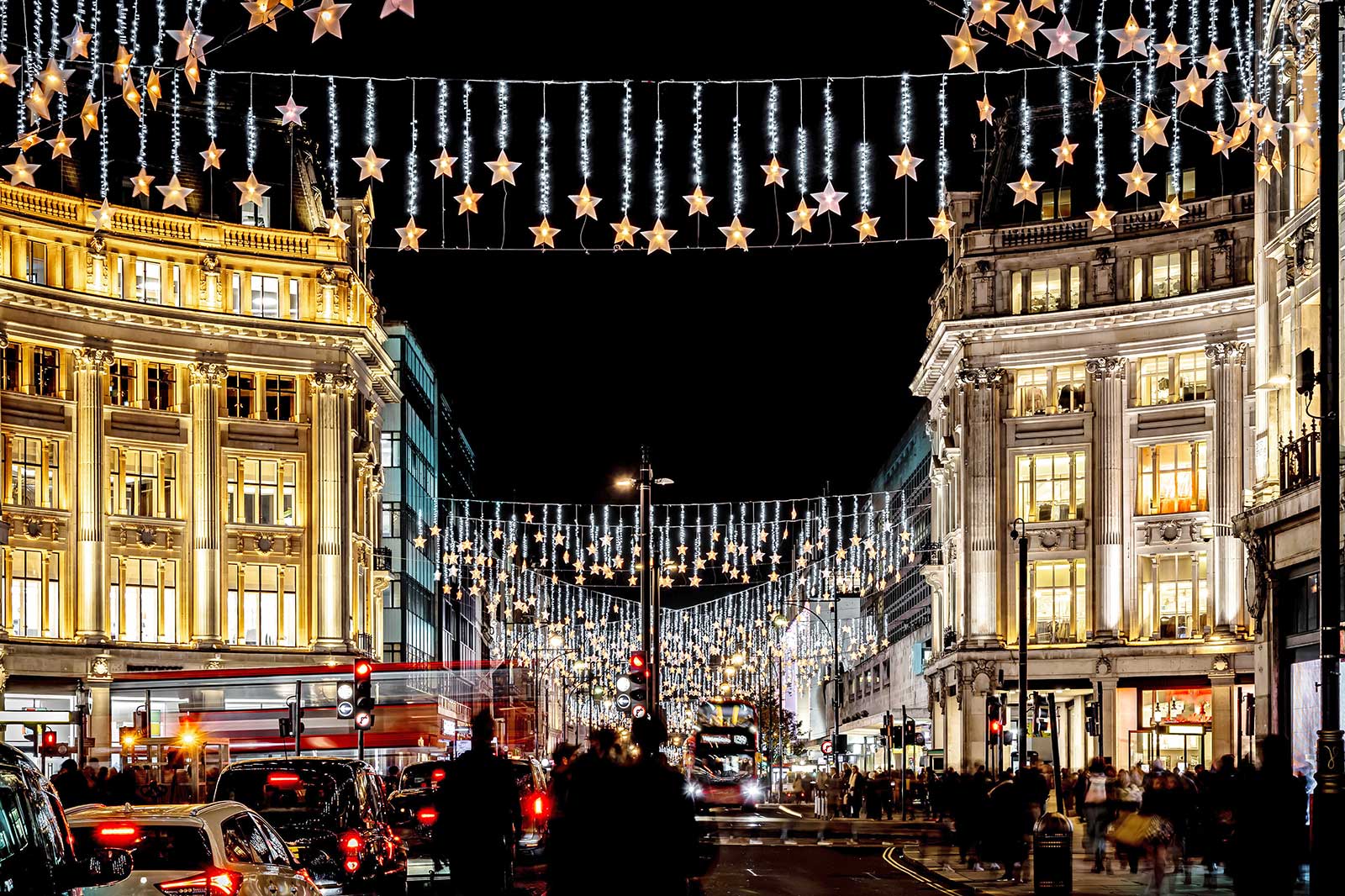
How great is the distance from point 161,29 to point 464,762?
1169 cm

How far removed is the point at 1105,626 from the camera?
7181 centimetres

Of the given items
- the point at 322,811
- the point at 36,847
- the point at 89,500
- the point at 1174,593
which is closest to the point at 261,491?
the point at 89,500

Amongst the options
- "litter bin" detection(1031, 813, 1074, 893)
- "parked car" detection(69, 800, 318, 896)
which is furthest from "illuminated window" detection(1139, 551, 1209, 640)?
"parked car" detection(69, 800, 318, 896)

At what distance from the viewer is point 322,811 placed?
22.3 meters

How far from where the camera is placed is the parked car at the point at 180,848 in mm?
14047

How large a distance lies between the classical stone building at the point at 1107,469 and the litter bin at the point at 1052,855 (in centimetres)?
4334

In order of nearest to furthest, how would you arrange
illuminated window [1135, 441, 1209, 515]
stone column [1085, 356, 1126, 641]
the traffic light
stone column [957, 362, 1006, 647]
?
the traffic light, illuminated window [1135, 441, 1209, 515], stone column [1085, 356, 1126, 641], stone column [957, 362, 1006, 647]

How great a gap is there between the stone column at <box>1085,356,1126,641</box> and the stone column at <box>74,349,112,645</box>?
34.2 metres

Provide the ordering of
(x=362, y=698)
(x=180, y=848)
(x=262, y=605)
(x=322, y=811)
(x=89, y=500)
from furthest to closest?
(x=262, y=605), (x=89, y=500), (x=362, y=698), (x=322, y=811), (x=180, y=848)

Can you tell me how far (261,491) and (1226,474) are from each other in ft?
111

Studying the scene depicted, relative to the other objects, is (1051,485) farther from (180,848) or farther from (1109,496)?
(180,848)

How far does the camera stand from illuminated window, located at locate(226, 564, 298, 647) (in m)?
72.4

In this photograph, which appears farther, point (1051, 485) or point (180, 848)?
point (1051, 485)

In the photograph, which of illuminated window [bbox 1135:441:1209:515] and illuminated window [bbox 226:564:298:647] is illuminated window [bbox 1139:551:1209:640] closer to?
illuminated window [bbox 1135:441:1209:515]
